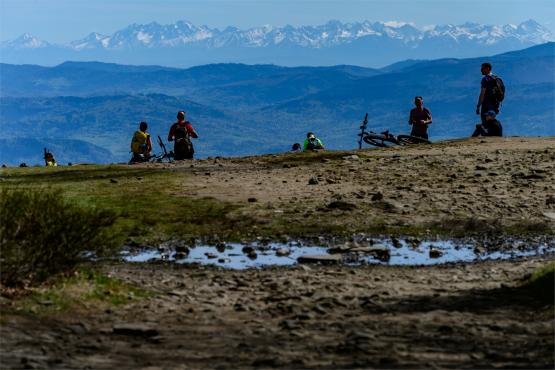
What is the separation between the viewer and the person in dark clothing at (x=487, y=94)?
1398 inches

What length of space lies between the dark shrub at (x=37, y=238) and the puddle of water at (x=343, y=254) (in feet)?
13.4

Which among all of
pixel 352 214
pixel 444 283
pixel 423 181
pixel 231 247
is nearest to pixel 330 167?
pixel 423 181

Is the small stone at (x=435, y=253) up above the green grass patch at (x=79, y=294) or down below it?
above

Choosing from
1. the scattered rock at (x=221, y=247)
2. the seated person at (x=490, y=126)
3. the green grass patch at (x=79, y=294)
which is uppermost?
the seated person at (x=490, y=126)

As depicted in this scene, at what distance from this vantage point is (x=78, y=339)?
474 inches

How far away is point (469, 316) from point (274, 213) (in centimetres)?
1043

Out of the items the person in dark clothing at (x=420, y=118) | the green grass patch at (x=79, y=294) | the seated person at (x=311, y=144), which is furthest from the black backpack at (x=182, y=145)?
the green grass patch at (x=79, y=294)

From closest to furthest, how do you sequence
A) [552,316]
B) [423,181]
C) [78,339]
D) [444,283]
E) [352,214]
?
1. [78,339]
2. [552,316]
3. [444,283]
4. [352,214]
5. [423,181]

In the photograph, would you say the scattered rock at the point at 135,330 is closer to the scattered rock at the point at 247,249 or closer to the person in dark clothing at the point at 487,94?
the scattered rock at the point at 247,249

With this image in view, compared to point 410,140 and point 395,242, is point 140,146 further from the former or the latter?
point 395,242

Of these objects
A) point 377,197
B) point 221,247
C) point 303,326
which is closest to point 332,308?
point 303,326

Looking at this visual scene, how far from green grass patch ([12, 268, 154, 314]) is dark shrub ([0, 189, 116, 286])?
23cm

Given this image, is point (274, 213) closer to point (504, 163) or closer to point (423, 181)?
point (423, 181)

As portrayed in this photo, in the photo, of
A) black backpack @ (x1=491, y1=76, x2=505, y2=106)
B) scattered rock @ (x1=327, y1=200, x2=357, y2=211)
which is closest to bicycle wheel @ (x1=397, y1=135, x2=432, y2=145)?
black backpack @ (x1=491, y1=76, x2=505, y2=106)
